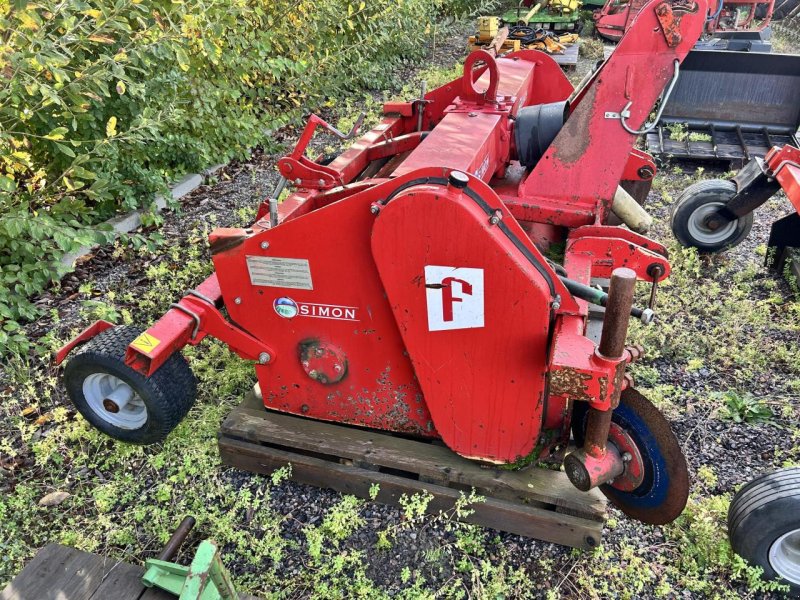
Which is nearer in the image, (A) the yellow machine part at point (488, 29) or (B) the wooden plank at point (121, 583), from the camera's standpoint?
(B) the wooden plank at point (121, 583)

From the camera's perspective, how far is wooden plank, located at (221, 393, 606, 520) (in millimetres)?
2523

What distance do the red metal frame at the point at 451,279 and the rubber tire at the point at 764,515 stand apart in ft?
2.53

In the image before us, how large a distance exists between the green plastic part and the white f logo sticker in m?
1.12

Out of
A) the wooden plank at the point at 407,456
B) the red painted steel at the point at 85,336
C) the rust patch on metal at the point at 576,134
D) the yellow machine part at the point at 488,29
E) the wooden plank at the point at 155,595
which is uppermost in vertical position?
the rust patch on metal at the point at 576,134

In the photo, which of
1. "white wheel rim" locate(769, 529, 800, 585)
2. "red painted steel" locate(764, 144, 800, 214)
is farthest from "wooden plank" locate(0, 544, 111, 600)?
"red painted steel" locate(764, 144, 800, 214)

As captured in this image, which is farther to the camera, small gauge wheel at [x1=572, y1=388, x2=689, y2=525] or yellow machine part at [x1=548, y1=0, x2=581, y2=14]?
yellow machine part at [x1=548, y1=0, x2=581, y2=14]

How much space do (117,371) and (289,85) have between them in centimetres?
455

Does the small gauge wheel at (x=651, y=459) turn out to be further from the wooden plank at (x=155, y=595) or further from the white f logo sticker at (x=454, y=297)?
the wooden plank at (x=155, y=595)

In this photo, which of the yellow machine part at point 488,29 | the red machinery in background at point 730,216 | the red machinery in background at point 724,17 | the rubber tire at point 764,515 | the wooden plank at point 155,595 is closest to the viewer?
the wooden plank at point 155,595

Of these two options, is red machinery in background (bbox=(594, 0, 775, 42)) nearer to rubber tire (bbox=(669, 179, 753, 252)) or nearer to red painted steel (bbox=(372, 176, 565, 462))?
rubber tire (bbox=(669, 179, 753, 252))

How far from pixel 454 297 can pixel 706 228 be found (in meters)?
3.28

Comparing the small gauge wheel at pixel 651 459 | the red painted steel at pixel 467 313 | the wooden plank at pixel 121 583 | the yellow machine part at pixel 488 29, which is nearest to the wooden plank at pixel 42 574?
the wooden plank at pixel 121 583

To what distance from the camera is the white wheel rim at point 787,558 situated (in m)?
2.46

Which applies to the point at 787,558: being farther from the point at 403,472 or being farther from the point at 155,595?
the point at 155,595
